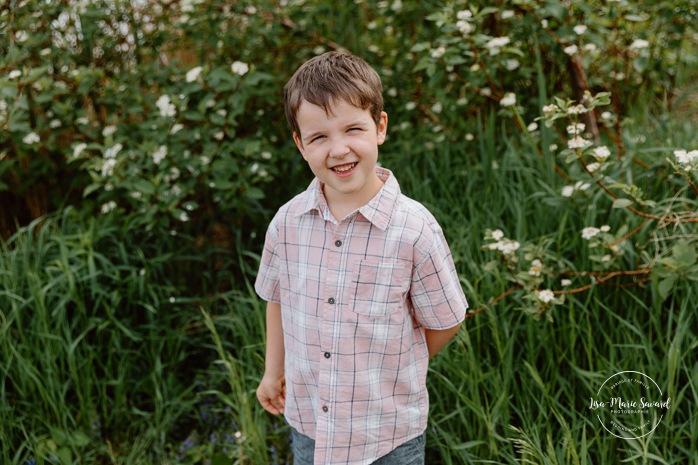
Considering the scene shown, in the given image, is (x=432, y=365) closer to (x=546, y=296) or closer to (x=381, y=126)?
(x=546, y=296)

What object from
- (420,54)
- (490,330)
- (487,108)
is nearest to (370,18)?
(420,54)

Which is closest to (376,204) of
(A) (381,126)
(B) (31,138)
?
(A) (381,126)

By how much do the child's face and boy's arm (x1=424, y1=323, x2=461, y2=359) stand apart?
374 mm

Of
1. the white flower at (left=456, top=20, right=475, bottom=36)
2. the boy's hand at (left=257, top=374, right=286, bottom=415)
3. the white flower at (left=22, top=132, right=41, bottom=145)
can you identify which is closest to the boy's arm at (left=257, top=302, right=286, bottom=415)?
the boy's hand at (left=257, top=374, right=286, bottom=415)

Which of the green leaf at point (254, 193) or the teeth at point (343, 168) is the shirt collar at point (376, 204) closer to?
the teeth at point (343, 168)

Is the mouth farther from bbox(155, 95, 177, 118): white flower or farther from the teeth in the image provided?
bbox(155, 95, 177, 118): white flower

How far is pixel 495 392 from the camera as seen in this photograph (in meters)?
1.92

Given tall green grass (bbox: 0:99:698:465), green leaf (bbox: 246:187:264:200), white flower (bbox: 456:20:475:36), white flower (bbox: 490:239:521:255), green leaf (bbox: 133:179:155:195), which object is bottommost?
tall green grass (bbox: 0:99:698:465)

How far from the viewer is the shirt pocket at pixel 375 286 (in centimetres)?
133

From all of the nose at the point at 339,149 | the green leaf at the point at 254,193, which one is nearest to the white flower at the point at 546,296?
the nose at the point at 339,149

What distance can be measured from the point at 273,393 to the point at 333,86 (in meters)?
0.78

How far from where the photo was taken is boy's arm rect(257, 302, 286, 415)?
1601 mm

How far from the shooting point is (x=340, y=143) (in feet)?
4.13

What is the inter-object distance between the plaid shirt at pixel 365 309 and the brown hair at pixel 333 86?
7.3 inches
